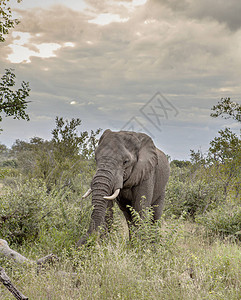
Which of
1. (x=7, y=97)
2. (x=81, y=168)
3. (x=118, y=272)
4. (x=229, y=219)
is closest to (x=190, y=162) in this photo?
(x=81, y=168)

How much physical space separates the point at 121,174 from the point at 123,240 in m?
1.40

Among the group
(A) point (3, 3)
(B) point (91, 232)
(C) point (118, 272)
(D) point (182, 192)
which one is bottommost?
(C) point (118, 272)

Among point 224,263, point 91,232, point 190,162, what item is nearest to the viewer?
point 224,263

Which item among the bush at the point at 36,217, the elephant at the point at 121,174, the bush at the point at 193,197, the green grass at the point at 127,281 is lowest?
the green grass at the point at 127,281

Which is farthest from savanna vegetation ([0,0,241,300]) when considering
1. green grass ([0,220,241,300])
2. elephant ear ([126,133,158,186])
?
elephant ear ([126,133,158,186])

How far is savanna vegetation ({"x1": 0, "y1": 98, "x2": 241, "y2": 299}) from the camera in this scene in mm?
5152

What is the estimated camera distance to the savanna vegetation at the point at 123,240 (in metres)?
5.15

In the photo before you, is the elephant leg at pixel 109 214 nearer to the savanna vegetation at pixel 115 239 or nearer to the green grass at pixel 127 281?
the savanna vegetation at pixel 115 239

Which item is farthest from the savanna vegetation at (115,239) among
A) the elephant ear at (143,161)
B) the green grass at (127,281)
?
the elephant ear at (143,161)

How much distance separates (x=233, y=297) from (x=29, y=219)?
5277 mm

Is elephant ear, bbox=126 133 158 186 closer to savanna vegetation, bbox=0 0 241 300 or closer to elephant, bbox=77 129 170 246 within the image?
elephant, bbox=77 129 170 246

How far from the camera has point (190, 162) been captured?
18344 millimetres

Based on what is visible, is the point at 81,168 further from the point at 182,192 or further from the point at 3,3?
the point at 3,3

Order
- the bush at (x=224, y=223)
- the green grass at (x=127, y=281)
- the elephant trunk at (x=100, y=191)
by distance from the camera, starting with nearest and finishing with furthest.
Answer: the green grass at (x=127, y=281) → the elephant trunk at (x=100, y=191) → the bush at (x=224, y=223)
